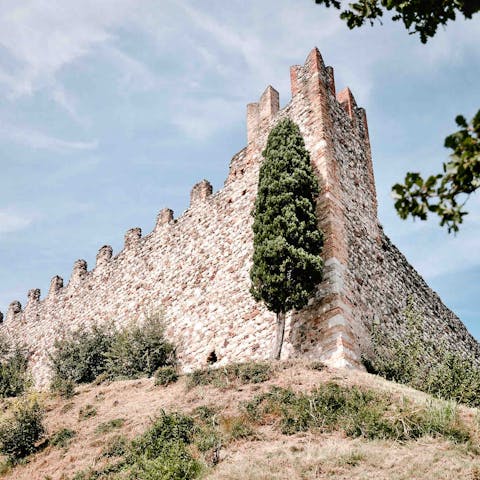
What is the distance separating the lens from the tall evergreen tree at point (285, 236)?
1160 centimetres

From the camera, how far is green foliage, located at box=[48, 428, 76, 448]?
10.5m

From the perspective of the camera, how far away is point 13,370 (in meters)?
18.7

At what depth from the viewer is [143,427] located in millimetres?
10008

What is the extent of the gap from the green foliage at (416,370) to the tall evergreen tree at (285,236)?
1852 mm

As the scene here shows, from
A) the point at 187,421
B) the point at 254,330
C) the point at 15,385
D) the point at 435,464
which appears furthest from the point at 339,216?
the point at 15,385

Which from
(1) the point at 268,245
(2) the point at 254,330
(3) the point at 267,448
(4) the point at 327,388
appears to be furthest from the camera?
(2) the point at 254,330

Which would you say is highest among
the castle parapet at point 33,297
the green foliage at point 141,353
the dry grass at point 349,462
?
the castle parapet at point 33,297

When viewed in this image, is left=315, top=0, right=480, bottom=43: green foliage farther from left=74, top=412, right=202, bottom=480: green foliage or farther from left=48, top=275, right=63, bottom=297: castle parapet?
left=48, top=275, right=63, bottom=297: castle parapet

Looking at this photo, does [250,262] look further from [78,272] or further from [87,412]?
[78,272]

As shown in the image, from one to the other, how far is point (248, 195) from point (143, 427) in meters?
7.49

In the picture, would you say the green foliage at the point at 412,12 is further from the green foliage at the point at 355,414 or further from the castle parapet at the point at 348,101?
the castle parapet at the point at 348,101

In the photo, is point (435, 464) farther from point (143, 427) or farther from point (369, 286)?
point (369, 286)

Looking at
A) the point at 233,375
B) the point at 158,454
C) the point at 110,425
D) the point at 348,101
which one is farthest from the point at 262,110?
the point at 158,454

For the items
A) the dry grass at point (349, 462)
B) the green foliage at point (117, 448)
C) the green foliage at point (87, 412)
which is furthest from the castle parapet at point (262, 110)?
the dry grass at point (349, 462)
